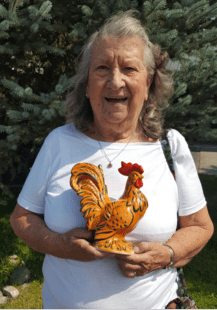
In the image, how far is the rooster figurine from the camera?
1173mm

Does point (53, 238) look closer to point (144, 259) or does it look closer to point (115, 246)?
point (115, 246)

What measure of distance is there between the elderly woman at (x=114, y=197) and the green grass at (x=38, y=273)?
177 centimetres

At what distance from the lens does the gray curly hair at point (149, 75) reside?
1.42 m

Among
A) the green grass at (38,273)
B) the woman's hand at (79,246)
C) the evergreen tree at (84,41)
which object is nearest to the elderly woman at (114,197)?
the woman's hand at (79,246)

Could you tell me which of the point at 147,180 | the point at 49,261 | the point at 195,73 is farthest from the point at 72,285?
the point at 195,73

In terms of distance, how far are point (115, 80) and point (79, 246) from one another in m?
0.82

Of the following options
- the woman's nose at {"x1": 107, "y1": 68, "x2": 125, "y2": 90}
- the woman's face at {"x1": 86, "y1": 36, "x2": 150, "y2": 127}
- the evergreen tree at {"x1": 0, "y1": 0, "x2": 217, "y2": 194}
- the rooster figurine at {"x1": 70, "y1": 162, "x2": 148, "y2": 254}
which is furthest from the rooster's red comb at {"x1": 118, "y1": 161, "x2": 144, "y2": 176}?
the evergreen tree at {"x1": 0, "y1": 0, "x2": 217, "y2": 194}

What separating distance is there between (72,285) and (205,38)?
2809mm

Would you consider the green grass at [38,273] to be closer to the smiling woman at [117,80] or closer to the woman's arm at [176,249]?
the woman's arm at [176,249]

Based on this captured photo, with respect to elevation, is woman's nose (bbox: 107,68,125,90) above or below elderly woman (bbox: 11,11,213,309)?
above

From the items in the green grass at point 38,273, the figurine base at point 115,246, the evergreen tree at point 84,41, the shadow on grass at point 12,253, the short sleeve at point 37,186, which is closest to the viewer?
the figurine base at point 115,246

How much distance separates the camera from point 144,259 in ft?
4.03

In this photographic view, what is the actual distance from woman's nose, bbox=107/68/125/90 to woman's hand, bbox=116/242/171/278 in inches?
30.8

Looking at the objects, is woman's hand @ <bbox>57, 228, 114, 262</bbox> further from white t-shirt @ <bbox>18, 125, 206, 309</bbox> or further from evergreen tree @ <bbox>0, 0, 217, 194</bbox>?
evergreen tree @ <bbox>0, 0, 217, 194</bbox>
